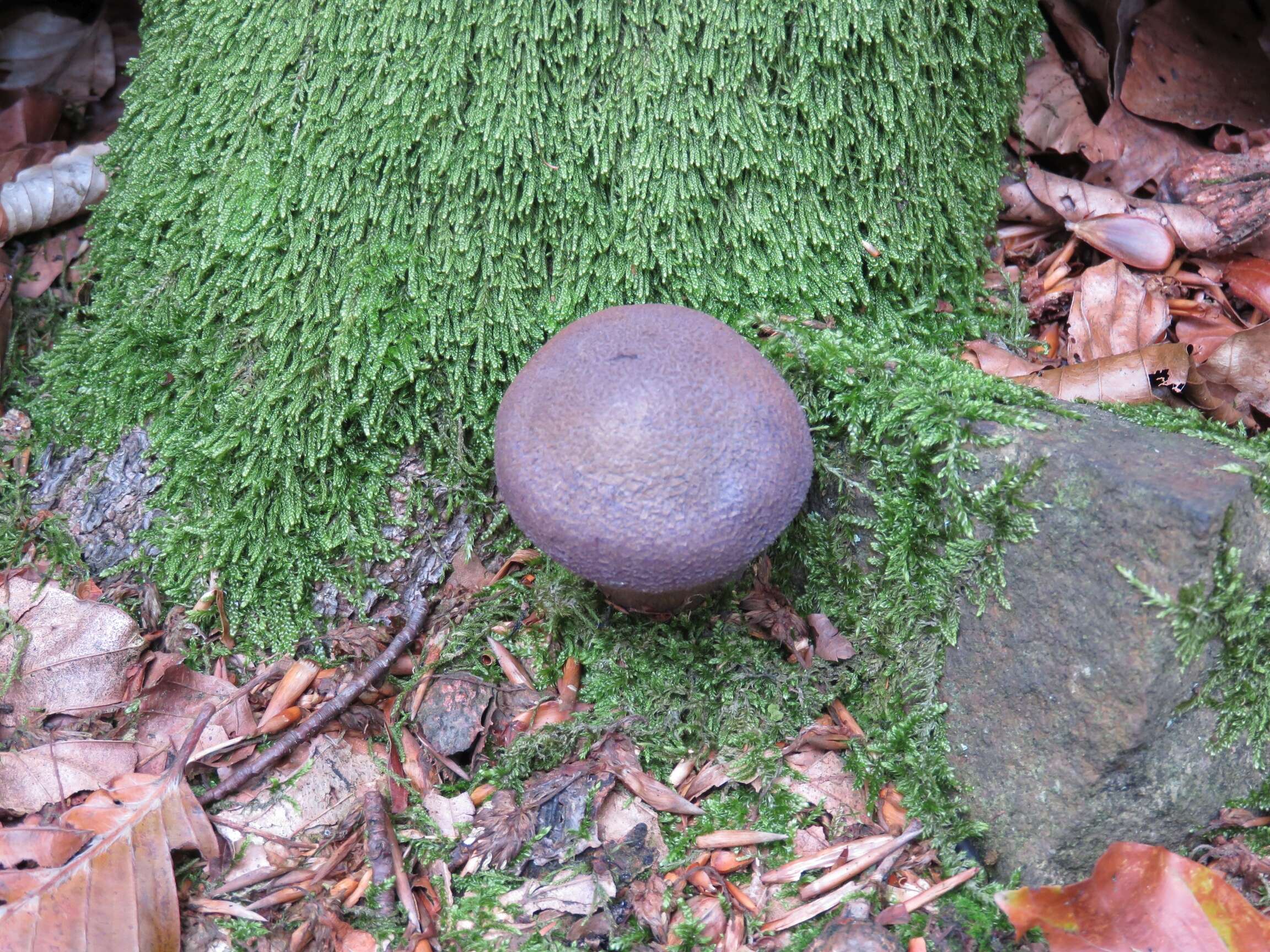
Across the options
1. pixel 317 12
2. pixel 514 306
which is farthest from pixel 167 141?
pixel 514 306

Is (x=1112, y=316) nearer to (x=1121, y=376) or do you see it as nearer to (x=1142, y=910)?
(x=1121, y=376)

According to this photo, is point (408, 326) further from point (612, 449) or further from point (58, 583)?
point (58, 583)

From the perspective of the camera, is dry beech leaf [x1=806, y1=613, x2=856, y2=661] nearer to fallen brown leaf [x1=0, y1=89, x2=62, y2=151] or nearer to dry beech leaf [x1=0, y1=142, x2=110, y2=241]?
dry beech leaf [x1=0, y1=142, x2=110, y2=241]

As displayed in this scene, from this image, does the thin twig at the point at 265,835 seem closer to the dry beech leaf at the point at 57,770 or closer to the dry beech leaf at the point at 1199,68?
the dry beech leaf at the point at 57,770

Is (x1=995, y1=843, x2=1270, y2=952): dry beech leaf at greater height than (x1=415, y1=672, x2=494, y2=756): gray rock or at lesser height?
greater

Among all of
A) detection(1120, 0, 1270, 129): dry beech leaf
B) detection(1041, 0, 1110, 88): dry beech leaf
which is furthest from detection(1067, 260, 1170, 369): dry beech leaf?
detection(1041, 0, 1110, 88): dry beech leaf

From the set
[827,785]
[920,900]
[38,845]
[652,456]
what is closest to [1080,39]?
[652,456]
